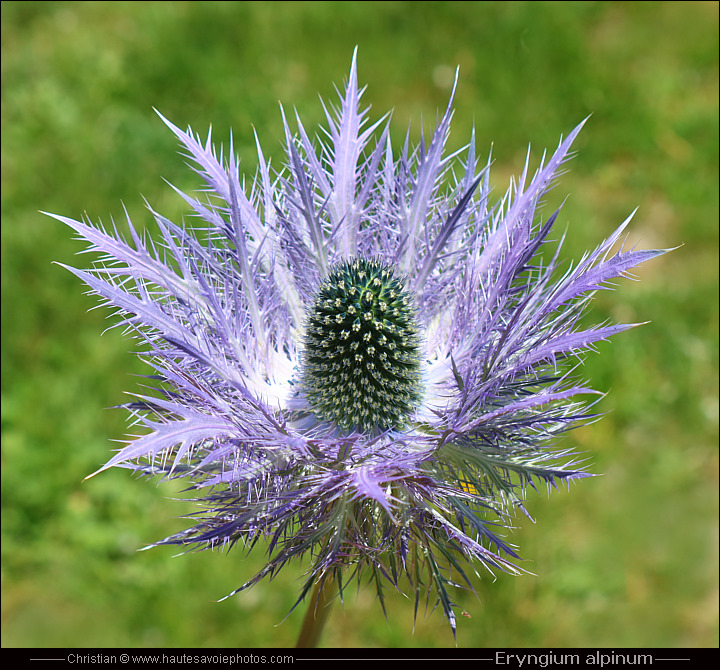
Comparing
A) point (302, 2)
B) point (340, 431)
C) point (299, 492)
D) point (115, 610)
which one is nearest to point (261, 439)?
point (299, 492)

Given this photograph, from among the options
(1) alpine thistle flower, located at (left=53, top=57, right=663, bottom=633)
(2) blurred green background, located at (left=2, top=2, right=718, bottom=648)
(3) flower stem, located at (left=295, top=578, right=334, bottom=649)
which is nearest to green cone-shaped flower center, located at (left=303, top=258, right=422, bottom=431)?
(1) alpine thistle flower, located at (left=53, top=57, right=663, bottom=633)

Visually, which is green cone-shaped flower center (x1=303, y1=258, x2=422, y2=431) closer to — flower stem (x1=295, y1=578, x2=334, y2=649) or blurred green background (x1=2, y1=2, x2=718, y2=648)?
flower stem (x1=295, y1=578, x2=334, y2=649)

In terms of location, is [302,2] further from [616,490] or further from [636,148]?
[616,490]

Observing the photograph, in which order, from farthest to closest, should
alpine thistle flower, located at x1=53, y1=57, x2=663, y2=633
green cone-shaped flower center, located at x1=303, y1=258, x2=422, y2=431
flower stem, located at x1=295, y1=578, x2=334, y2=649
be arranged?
green cone-shaped flower center, located at x1=303, y1=258, x2=422, y2=431 → flower stem, located at x1=295, y1=578, x2=334, y2=649 → alpine thistle flower, located at x1=53, y1=57, x2=663, y2=633

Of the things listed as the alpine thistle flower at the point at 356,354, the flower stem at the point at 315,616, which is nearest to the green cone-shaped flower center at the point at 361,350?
the alpine thistle flower at the point at 356,354

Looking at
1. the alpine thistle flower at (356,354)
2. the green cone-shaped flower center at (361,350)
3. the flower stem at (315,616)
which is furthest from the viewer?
the green cone-shaped flower center at (361,350)

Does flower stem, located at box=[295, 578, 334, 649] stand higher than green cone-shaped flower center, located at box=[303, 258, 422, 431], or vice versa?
green cone-shaped flower center, located at box=[303, 258, 422, 431]

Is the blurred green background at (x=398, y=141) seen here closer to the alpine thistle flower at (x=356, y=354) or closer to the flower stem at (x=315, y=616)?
the alpine thistle flower at (x=356, y=354)
